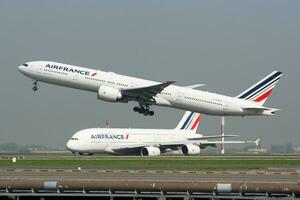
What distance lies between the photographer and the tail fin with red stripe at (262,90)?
94250 mm

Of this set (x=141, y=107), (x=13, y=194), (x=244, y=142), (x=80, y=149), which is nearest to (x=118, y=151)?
(x=80, y=149)

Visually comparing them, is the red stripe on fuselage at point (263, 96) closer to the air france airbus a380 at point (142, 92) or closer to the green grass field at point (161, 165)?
the air france airbus a380 at point (142, 92)

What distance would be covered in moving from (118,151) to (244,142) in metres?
28.1

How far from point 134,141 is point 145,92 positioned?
A: 1674 centimetres

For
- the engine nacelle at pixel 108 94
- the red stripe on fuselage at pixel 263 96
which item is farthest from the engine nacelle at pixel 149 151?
the engine nacelle at pixel 108 94

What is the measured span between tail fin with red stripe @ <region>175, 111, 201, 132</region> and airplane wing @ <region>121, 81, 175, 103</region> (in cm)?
2866

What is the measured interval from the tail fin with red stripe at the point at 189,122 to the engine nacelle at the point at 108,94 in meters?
32.2

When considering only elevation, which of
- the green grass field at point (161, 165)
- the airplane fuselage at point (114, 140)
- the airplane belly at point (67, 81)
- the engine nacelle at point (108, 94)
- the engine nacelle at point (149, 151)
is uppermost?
the airplane belly at point (67, 81)

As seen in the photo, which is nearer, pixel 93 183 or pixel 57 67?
pixel 93 183

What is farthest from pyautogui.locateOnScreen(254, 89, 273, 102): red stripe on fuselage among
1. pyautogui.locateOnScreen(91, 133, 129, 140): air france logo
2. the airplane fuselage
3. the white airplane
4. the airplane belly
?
the airplane belly

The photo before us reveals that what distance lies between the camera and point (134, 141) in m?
104

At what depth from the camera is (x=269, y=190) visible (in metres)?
35.0

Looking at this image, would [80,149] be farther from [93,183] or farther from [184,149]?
[93,183]

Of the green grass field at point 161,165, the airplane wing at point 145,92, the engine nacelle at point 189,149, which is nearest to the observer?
the green grass field at point 161,165
